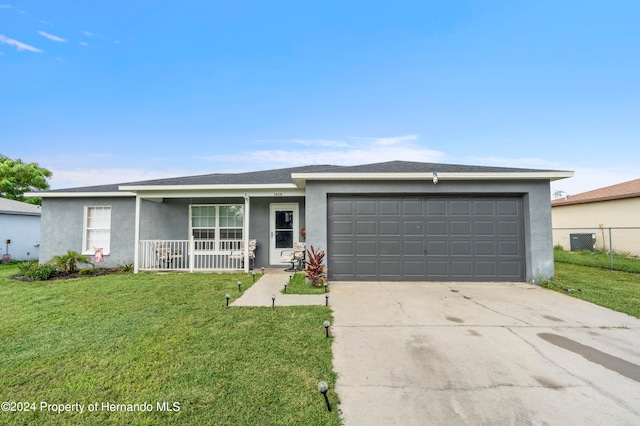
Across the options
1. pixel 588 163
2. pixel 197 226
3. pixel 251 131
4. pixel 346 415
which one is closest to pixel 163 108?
pixel 251 131

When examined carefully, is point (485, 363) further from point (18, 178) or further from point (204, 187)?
point (18, 178)

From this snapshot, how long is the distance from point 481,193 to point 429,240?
1.90 meters

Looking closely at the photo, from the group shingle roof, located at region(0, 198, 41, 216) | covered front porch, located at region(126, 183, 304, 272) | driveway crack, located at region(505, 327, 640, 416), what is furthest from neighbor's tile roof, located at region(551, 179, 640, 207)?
shingle roof, located at region(0, 198, 41, 216)

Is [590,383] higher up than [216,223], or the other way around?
[216,223]

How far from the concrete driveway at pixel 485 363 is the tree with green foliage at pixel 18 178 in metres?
29.9

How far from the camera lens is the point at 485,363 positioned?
2844 mm

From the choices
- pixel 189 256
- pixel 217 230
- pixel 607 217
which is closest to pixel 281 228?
pixel 217 230

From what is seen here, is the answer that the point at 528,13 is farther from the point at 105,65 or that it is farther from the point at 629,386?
the point at 105,65

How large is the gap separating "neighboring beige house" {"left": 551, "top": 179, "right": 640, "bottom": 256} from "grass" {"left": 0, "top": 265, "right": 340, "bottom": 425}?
12.5 meters

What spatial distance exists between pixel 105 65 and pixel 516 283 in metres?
16.7

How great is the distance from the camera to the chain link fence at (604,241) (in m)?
10.9

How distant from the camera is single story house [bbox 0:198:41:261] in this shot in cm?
1192

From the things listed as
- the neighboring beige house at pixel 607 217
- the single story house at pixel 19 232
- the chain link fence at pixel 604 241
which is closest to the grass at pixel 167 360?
the single story house at pixel 19 232

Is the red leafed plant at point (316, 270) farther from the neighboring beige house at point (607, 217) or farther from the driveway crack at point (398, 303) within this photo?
the neighboring beige house at point (607, 217)
